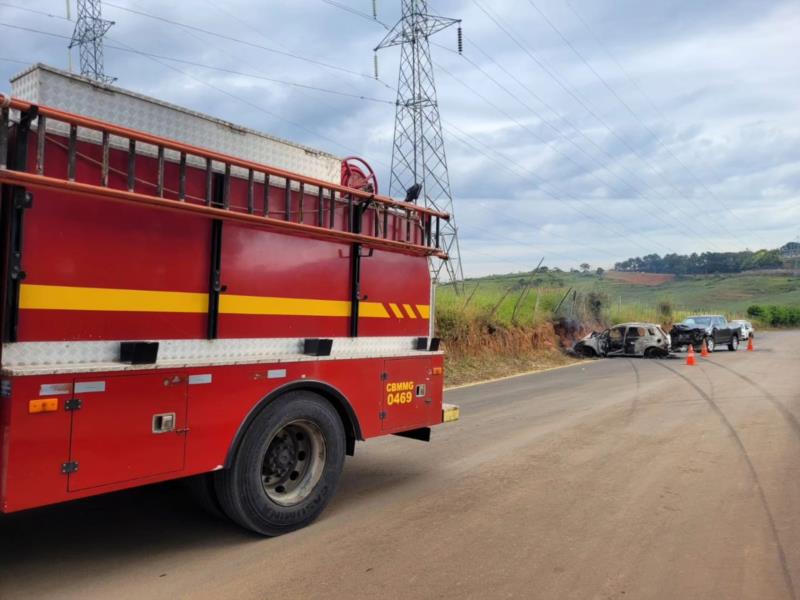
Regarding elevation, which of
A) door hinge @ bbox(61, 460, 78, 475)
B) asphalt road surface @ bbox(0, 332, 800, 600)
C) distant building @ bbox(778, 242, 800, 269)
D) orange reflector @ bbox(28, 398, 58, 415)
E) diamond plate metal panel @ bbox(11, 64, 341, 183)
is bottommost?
asphalt road surface @ bbox(0, 332, 800, 600)

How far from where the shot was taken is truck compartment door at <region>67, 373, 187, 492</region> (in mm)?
3395

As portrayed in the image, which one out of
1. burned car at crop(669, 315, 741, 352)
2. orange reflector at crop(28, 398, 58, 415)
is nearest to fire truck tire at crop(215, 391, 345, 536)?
orange reflector at crop(28, 398, 58, 415)

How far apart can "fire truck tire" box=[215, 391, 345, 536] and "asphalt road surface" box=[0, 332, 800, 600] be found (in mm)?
170

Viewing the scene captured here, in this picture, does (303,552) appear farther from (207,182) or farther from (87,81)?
(87,81)

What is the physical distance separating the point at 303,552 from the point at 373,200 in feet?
9.30

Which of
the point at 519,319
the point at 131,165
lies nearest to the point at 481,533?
the point at 131,165

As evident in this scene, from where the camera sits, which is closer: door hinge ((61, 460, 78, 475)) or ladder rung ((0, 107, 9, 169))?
ladder rung ((0, 107, 9, 169))

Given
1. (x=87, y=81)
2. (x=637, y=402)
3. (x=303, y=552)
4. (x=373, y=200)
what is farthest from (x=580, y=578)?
(x=637, y=402)

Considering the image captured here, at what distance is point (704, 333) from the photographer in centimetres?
2662

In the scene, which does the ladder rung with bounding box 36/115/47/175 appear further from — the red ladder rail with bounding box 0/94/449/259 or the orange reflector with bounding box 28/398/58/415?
the orange reflector with bounding box 28/398/58/415

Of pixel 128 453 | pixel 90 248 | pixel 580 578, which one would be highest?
pixel 90 248

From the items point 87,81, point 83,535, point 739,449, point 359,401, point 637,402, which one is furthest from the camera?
point 637,402

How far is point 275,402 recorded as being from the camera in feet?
14.5

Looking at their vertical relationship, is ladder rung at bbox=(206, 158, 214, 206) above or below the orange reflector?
above
